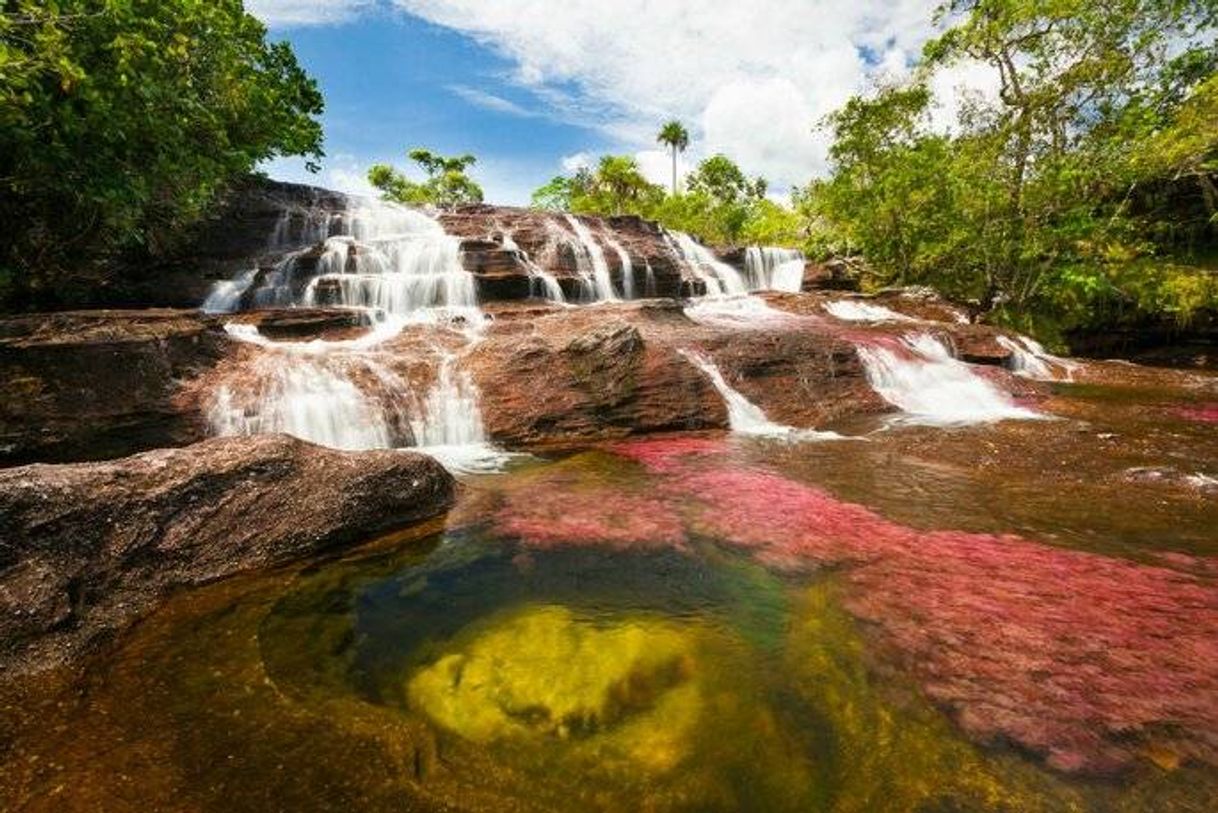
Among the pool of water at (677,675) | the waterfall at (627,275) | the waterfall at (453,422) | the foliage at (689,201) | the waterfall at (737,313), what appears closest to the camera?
the pool of water at (677,675)

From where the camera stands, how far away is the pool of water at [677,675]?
115 inches

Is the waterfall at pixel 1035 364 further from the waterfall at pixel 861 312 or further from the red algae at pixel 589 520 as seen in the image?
the red algae at pixel 589 520

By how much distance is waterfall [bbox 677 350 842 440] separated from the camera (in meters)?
10.6

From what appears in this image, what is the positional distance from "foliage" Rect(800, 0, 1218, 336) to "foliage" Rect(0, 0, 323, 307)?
22761 millimetres

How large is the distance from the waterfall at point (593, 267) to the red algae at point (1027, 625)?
50.9 ft

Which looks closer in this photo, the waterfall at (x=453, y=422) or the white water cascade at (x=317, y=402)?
the white water cascade at (x=317, y=402)

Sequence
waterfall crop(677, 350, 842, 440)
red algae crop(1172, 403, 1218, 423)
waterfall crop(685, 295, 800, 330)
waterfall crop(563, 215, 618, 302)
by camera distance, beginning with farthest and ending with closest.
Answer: waterfall crop(563, 215, 618, 302)
waterfall crop(685, 295, 800, 330)
red algae crop(1172, 403, 1218, 423)
waterfall crop(677, 350, 842, 440)

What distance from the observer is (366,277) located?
667 inches

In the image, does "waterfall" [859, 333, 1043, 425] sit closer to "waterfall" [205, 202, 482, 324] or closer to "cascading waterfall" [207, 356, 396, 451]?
"waterfall" [205, 202, 482, 324]

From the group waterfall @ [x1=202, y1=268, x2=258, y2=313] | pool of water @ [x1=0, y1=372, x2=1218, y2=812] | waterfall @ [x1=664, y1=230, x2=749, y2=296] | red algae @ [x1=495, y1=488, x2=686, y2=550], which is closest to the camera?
pool of water @ [x1=0, y1=372, x2=1218, y2=812]

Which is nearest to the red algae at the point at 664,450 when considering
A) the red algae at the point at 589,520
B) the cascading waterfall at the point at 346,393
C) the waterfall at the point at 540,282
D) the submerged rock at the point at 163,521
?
the red algae at the point at 589,520

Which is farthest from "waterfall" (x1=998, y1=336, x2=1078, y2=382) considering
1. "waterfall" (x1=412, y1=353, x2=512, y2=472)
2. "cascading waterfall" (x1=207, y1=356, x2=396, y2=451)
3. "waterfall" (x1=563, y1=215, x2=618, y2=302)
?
"cascading waterfall" (x1=207, y1=356, x2=396, y2=451)

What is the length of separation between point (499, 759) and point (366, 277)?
16.3 m

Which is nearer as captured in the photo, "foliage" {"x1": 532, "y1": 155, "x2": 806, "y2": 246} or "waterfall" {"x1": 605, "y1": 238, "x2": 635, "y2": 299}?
"waterfall" {"x1": 605, "y1": 238, "x2": 635, "y2": 299}
